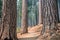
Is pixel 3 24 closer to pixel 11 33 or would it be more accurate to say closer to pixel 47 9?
pixel 11 33

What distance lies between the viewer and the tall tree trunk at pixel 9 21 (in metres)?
5.56

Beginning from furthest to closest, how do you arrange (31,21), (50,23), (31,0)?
1. (31,21)
2. (31,0)
3. (50,23)

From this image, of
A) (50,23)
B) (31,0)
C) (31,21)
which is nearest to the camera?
(50,23)

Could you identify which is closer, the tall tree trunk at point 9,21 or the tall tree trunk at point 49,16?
the tall tree trunk at point 9,21

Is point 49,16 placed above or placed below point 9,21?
above

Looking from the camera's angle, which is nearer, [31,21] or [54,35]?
[54,35]

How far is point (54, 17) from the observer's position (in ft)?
19.6

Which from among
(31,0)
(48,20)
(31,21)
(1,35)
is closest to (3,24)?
(1,35)

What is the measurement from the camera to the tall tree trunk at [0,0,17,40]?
5559mm

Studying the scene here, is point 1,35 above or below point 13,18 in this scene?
below

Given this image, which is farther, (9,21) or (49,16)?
(49,16)

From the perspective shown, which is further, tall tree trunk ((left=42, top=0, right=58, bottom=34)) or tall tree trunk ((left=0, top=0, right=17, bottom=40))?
tall tree trunk ((left=42, top=0, right=58, bottom=34))

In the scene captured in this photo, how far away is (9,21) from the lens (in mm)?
5605

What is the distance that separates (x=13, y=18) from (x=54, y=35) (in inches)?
61.8
